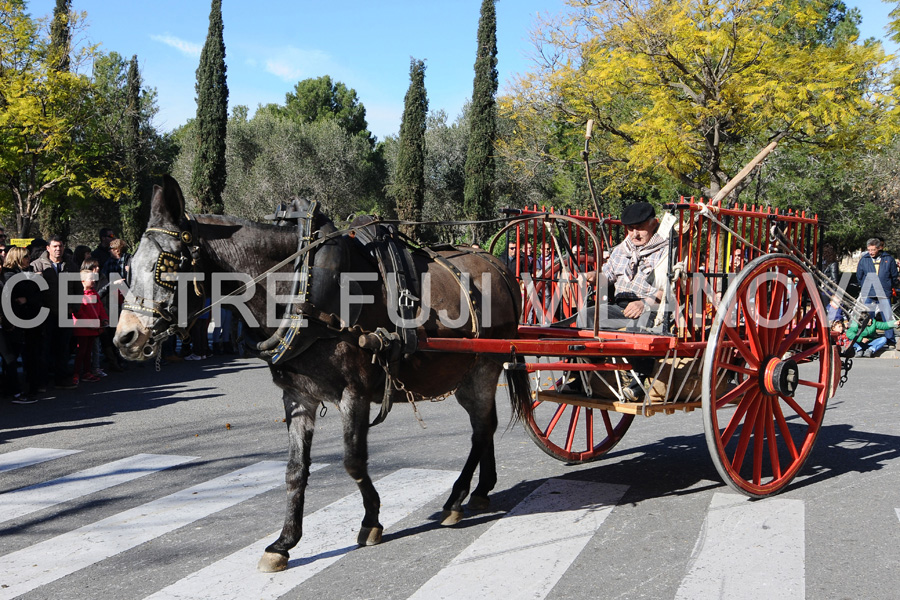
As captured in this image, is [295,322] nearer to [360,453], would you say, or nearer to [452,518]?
[360,453]

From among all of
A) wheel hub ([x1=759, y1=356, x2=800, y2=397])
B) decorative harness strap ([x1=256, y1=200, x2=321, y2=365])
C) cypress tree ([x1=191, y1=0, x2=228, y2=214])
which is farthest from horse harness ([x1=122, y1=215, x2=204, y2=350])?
cypress tree ([x1=191, y1=0, x2=228, y2=214])

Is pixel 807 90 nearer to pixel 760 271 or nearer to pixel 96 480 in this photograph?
pixel 760 271

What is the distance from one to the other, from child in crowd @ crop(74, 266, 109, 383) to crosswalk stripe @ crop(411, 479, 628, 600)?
718 cm

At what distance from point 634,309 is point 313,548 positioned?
276 centimetres

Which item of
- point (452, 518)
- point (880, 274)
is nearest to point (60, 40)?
point (880, 274)

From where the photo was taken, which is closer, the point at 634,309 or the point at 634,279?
the point at 634,309

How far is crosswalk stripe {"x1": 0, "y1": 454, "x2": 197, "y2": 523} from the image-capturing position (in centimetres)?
500

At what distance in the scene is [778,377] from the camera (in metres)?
5.06

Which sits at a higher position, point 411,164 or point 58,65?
point 58,65

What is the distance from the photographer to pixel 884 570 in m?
3.81

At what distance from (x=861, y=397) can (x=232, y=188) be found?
33048 millimetres

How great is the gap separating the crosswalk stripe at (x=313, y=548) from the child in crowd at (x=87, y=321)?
20.3 ft

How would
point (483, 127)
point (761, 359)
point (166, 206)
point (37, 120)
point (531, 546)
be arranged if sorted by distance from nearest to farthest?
1. point (166, 206)
2. point (531, 546)
3. point (761, 359)
4. point (37, 120)
5. point (483, 127)

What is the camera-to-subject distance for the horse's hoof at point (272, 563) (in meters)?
3.85
